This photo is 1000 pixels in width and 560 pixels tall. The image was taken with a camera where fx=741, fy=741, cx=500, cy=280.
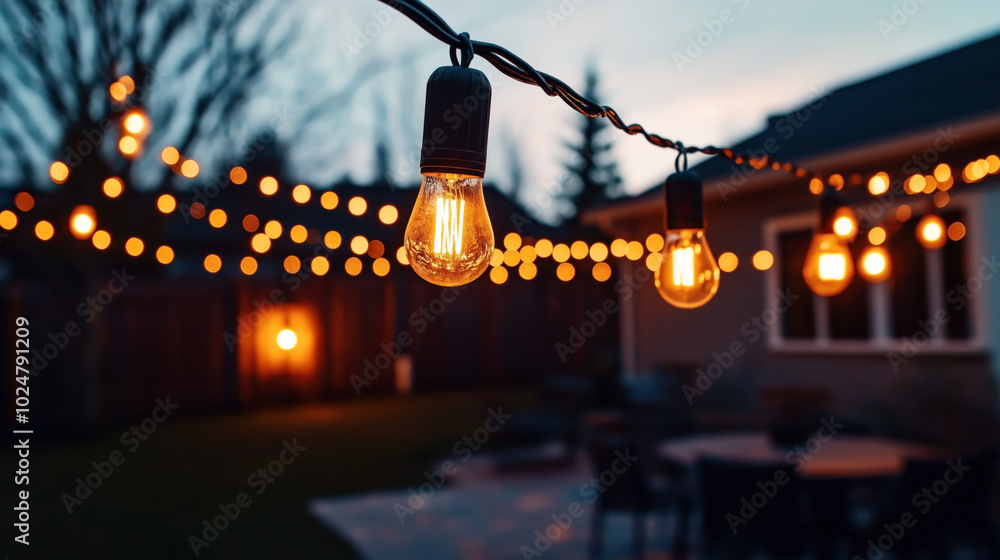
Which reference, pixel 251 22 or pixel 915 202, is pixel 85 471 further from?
pixel 915 202

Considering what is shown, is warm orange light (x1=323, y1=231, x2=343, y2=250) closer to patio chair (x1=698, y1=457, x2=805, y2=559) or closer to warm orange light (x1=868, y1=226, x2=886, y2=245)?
patio chair (x1=698, y1=457, x2=805, y2=559)

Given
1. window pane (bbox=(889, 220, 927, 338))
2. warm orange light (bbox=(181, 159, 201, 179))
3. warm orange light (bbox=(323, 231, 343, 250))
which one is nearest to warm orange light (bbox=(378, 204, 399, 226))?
warm orange light (bbox=(323, 231, 343, 250))

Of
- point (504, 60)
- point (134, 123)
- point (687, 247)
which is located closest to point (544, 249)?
point (134, 123)

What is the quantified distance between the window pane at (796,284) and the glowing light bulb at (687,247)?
6119mm

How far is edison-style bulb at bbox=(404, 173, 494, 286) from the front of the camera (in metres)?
1.14

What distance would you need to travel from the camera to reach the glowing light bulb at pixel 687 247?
5.75ft

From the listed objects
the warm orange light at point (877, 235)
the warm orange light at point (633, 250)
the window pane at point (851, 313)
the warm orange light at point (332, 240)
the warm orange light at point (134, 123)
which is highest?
the warm orange light at point (134, 123)

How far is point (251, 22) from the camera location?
865 cm

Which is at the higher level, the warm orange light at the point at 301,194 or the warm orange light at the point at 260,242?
the warm orange light at the point at 301,194

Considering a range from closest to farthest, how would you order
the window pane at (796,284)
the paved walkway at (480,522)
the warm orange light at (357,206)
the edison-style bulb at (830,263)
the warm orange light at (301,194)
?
the edison-style bulb at (830,263) → the warm orange light at (301,194) → the warm orange light at (357,206) → the paved walkway at (480,522) → the window pane at (796,284)

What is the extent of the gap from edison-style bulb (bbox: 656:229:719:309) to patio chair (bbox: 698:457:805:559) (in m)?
2.19

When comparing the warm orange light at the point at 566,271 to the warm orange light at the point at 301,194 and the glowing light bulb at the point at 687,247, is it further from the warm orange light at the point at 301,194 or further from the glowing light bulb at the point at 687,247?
the glowing light bulb at the point at 687,247

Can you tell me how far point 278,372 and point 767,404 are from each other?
759 centimetres

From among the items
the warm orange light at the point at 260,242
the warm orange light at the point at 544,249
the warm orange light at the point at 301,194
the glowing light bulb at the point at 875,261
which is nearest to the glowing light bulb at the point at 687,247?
the glowing light bulb at the point at 875,261
